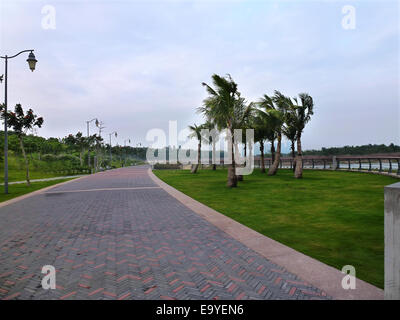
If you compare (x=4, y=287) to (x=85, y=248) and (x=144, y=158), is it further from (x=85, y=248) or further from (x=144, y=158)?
(x=144, y=158)

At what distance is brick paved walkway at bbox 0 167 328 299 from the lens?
3.17 metres

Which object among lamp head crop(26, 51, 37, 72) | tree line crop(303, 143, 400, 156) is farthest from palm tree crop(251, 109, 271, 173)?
tree line crop(303, 143, 400, 156)

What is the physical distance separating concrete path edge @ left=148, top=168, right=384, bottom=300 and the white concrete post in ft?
0.91

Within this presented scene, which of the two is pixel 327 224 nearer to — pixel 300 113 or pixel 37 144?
pixel 300 113

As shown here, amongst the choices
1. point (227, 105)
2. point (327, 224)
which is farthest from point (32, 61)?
point (327, 224)

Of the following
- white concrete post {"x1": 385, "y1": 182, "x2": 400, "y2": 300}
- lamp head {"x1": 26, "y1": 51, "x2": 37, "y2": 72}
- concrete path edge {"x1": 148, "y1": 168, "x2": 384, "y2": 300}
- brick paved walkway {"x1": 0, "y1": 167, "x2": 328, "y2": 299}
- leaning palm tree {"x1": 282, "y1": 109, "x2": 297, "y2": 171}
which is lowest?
brick paved walkway {"x1": 0, "y1": 167, "x2": 328, "y2": 299}

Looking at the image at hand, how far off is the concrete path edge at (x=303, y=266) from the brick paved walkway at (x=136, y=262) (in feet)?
0.53

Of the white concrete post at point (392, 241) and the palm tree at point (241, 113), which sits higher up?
the palm tree at point (241, 113)

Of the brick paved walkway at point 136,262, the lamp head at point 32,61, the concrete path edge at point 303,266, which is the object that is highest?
the lamp head at point 32,61

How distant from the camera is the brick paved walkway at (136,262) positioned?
10.4 ft

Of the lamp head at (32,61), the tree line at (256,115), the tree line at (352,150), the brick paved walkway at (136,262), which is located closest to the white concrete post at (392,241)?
the brick paved walkway at (136,262)

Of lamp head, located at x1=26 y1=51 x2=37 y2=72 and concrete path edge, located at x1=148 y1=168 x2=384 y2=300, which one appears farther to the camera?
lamp head, located at x1=26 y1=51 x2=37 y2=72

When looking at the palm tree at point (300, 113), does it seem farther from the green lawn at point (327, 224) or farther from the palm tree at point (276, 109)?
the green lawn at point (327, 224)

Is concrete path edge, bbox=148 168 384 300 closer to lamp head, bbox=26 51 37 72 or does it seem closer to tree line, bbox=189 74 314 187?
tree line, bbox=189 74 314 187
